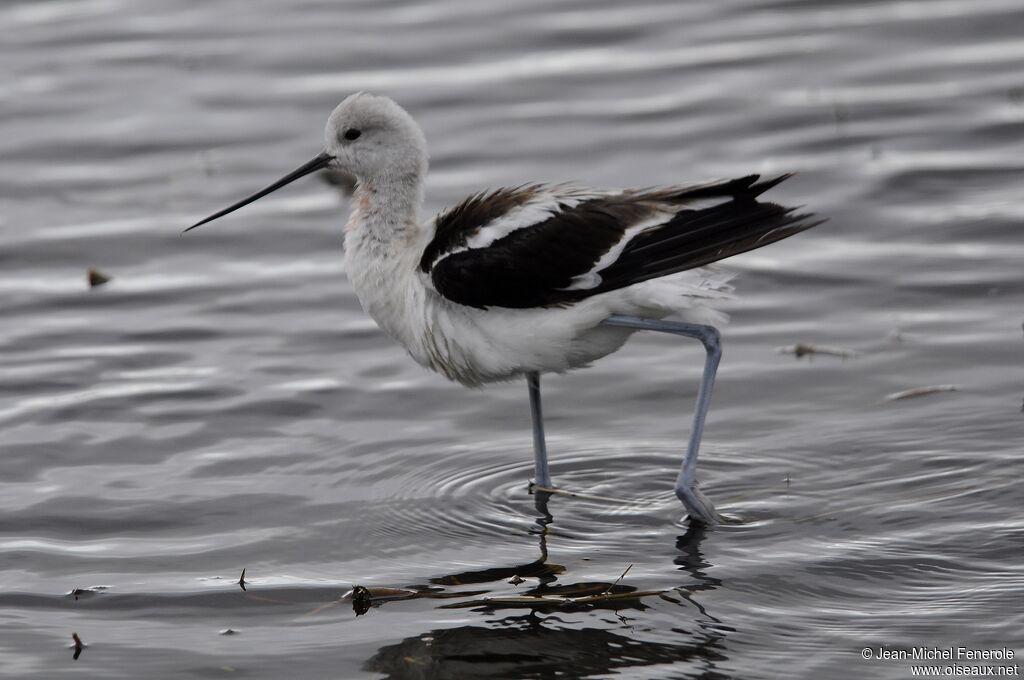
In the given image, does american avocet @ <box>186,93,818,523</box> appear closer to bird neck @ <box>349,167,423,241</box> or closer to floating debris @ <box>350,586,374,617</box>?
bird neck @ <box>349,167,423,241</box>

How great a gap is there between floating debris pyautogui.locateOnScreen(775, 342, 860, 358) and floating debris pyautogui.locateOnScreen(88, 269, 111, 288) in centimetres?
371

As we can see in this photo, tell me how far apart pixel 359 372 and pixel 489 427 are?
0.93m

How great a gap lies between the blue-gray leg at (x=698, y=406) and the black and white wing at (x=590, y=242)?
0.19 m

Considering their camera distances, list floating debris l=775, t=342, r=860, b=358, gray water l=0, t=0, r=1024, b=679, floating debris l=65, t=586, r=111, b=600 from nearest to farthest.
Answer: gray water l=0, t=0, r=1024, b=679
floating debris l=65, t=586, r=111, b=600
floating debris l=775, t=342, r=860, b=358

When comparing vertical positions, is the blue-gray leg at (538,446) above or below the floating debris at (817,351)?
below

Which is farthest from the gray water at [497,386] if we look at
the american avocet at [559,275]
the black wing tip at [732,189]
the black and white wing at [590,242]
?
the black wing tip at [732,189]

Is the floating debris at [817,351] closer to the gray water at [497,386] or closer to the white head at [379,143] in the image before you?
the gray water at [497,386]

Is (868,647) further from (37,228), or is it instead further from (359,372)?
(37,228)

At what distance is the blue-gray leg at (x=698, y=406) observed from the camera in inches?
236

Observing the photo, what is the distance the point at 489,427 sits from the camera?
7.22 meters

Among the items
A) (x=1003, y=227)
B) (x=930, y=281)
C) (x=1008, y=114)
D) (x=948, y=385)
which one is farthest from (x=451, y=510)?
(x=1008, y=114)

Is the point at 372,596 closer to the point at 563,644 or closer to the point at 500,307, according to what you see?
the point at 563,644

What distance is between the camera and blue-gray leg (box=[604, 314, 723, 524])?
5.99 metres

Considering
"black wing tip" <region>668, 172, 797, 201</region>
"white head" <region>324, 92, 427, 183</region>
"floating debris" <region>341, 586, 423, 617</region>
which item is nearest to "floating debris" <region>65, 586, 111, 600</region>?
"floating debris" <region>341, 586, 423, 617</region>
